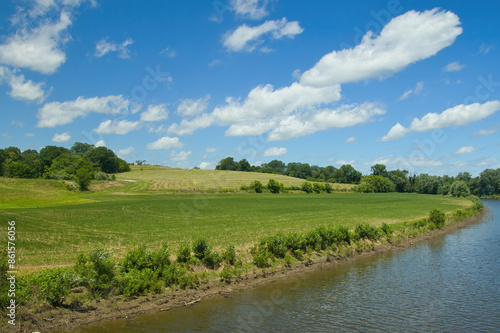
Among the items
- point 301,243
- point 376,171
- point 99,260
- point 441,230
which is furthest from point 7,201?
point 376,171

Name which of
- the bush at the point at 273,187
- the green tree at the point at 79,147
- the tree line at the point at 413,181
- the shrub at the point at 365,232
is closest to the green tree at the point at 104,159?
the green tree at the point at 79,147

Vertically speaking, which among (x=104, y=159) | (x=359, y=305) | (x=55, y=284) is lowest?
(x=359, y=305)

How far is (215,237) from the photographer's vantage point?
28969 millimetres

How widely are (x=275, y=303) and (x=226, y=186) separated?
296ft

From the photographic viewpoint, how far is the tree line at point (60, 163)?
114650 millimetres

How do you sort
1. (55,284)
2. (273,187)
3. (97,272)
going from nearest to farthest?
(55,284)
(97,272)
(273,187)

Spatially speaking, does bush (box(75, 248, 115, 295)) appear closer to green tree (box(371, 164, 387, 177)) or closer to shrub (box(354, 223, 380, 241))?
shrub (box(354, 223, 380, 241))

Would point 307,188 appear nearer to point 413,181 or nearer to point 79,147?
point 413,181

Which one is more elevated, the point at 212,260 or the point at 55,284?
the point at 55,284

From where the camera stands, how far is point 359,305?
16062 millimetres

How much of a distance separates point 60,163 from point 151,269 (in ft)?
422

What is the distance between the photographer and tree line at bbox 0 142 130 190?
115 meters

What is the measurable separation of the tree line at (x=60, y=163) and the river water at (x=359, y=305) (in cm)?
8829

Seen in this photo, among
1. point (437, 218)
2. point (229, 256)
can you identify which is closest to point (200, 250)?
point (229, 256)
